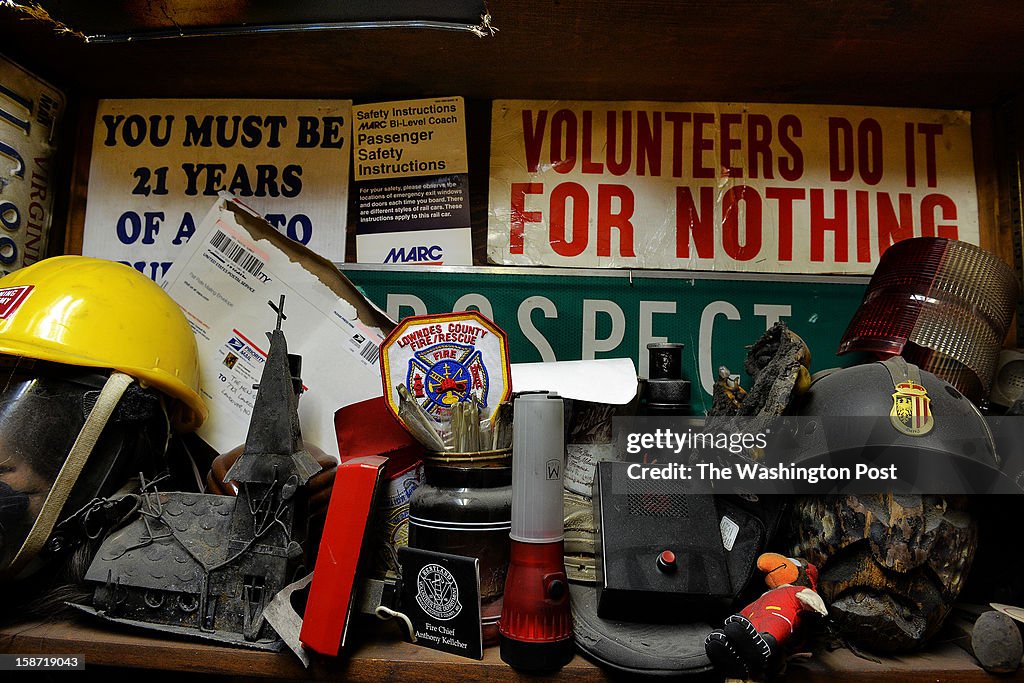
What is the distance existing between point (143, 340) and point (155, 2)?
60 centimetres

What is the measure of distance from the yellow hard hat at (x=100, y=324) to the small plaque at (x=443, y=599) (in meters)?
0.54

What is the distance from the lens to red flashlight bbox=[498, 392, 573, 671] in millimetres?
814

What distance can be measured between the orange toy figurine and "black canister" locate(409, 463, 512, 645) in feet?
0.97

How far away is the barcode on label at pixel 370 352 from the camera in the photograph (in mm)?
1246

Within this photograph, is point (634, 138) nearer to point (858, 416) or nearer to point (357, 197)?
point (357, 197)

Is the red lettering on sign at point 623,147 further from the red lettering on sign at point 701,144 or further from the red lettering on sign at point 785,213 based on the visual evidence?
the red lettering on sign at point 785,213

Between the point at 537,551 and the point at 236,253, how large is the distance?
0.90 meters

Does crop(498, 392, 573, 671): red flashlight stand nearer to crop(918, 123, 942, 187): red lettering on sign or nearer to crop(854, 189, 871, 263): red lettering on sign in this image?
crop(854, 189, 871, 263): red lettering on sign

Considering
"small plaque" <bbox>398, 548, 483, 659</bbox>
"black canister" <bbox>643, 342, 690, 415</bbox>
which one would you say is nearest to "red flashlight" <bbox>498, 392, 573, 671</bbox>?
"small plaque" <bbox>398, 548, 483, 659</bbox>

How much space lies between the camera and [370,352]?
1.25 metres

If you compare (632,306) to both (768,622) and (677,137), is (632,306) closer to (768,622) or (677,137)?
(677,137)

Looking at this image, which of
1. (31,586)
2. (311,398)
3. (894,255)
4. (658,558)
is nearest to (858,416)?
(658,558)

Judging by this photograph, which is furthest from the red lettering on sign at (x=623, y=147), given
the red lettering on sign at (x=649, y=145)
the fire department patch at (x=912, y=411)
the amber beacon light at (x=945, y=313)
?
the fire department patch at (x=912, y=411)

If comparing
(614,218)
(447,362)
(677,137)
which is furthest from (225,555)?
(677,137)
